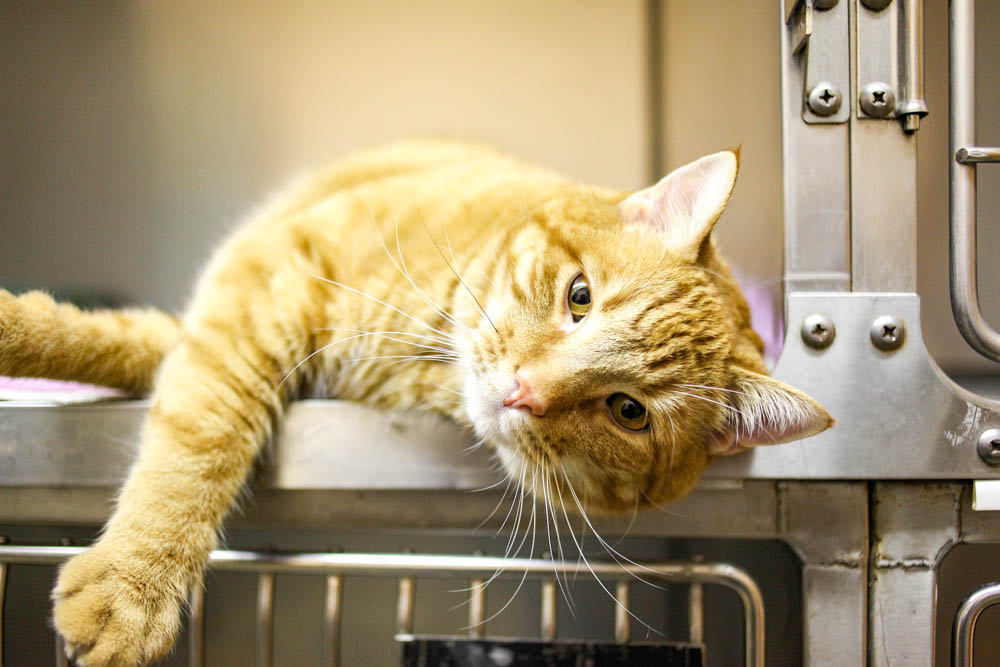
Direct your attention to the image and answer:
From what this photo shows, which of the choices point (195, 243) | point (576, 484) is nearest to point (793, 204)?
point (576, 484)

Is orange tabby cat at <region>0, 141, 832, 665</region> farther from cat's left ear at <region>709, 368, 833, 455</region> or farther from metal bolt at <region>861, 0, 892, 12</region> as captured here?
metal bolt at <region>861, 0, 892, 12</region>

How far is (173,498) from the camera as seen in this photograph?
0.88m

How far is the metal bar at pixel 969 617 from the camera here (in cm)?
81

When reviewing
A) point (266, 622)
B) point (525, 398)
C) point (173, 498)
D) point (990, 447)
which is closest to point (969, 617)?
point (990, 447)

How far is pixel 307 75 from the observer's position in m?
1.71

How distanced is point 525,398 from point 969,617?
2.01 feet

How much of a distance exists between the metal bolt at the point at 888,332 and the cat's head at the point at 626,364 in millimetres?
147

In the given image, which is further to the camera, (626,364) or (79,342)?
(79,342)

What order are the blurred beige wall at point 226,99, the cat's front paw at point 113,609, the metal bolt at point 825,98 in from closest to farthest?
the cat's front paw at point 113,609
the metal bolt at point 825,98
the blurred beige wall at point 226,99

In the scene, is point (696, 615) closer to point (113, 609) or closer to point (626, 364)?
point (626, 364)

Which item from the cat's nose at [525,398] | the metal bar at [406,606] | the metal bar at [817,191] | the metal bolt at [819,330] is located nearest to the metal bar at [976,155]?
the metal bar at [817,191]

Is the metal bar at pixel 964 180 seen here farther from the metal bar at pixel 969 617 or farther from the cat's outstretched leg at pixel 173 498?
the cat's outstretched leg at pixel 173 498

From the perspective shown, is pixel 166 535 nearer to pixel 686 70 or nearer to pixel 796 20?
pixel 796 20

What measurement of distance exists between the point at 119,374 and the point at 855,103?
121cm
